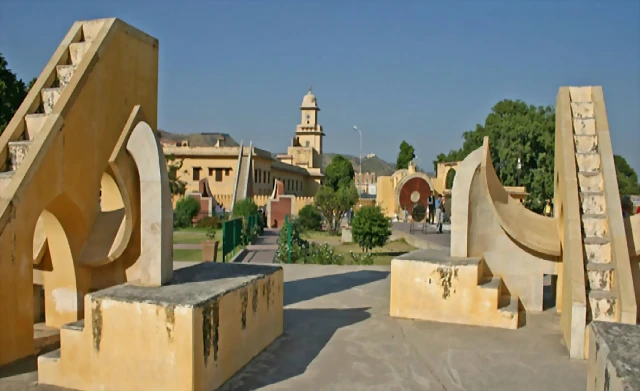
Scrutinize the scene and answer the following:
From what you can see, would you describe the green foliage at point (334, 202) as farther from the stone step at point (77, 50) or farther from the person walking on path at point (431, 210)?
the stone step at point (77, 50)

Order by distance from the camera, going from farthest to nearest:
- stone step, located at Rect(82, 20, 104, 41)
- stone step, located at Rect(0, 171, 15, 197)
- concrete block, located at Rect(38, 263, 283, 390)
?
stone step, located at Rect(82, 20, 104, 41), stone step, located at Rect(0, 171, 15, 197), concrete block, located at Rect(38, 263, 283, 390)

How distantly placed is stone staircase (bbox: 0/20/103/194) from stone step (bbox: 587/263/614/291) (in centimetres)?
699

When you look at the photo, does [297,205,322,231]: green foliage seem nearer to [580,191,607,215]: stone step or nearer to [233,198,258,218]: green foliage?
[233,198,258,218]: green foliage

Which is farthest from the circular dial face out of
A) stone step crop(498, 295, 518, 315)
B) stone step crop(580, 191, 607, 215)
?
stone step crop(580, 191, 607, 215)

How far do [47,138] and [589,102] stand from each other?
8.31m

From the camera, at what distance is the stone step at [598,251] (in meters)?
7.30

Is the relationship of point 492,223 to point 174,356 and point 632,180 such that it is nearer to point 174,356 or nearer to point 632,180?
point 174,356

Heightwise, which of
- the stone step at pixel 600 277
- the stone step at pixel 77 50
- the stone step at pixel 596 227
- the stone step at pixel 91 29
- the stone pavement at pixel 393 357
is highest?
the stone step at pixel 91 29

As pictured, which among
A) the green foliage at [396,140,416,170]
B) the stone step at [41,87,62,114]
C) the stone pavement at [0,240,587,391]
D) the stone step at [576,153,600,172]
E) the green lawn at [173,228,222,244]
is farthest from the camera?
the green foliage at [396,140,416,170]

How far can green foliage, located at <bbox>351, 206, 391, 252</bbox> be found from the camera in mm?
18391

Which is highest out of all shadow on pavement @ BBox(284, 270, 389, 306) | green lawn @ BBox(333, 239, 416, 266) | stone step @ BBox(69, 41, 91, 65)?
stone step @ BBox(69, 41, 91, 65)

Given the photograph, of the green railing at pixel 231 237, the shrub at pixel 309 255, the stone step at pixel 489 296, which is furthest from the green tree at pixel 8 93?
the stone step at pixel 489 296

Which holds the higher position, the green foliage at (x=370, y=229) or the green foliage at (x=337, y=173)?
the green foliage at (x=337, y=173)

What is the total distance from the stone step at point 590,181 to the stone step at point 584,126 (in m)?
0.87
